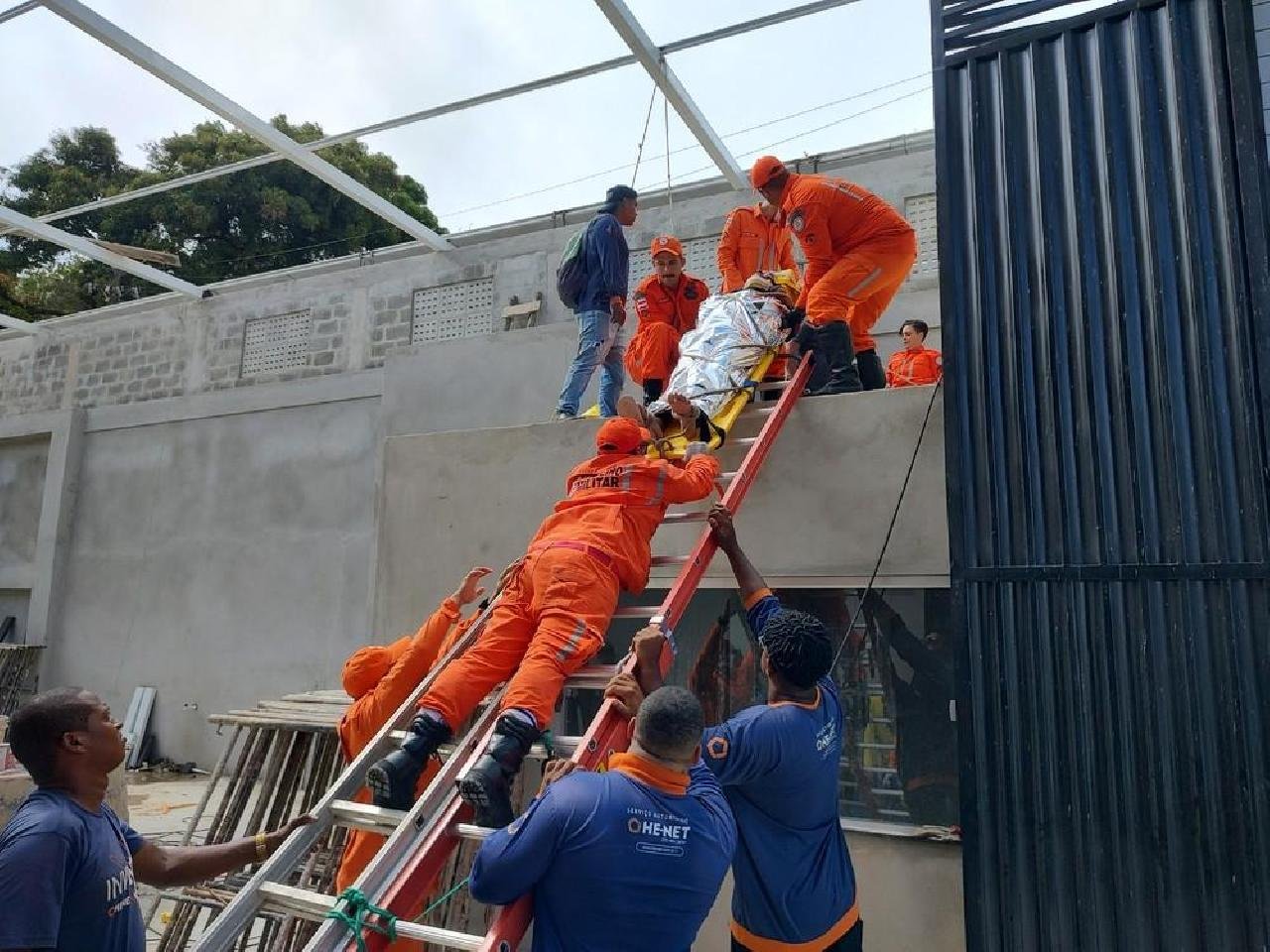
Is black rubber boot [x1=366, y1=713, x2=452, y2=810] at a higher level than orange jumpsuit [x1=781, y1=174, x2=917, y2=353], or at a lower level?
lower

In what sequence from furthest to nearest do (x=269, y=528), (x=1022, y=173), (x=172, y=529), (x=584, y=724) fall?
(x=172, y=529), (x=269, y=528), (x=584, y=724), (x=1022, y=173)

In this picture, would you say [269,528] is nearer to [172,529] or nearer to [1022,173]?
[172,529]

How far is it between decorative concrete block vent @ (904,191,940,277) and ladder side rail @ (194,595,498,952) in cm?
553

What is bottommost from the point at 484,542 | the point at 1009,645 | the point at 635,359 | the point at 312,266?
the point at 1009,645

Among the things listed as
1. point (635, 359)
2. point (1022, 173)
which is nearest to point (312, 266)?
point (635, 359)

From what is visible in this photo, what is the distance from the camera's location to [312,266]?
12.5 meters

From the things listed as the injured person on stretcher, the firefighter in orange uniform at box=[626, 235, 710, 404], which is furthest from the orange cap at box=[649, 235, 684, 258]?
the injured person on stretcher

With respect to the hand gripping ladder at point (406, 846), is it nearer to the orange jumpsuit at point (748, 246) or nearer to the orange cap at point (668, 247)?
the orange cap at point (668, 247)

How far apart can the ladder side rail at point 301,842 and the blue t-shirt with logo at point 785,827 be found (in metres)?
1.49

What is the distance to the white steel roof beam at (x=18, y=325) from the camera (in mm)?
13891

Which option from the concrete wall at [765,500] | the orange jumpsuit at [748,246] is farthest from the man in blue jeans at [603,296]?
the concrete wall at [765,500]

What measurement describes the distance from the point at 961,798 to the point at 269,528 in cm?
1035

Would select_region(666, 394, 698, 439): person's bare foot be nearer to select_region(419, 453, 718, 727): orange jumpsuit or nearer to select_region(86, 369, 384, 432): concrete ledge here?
select_region(419, 453, 718, 727): orange jumpsuit

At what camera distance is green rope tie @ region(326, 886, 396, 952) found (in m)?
2.69
